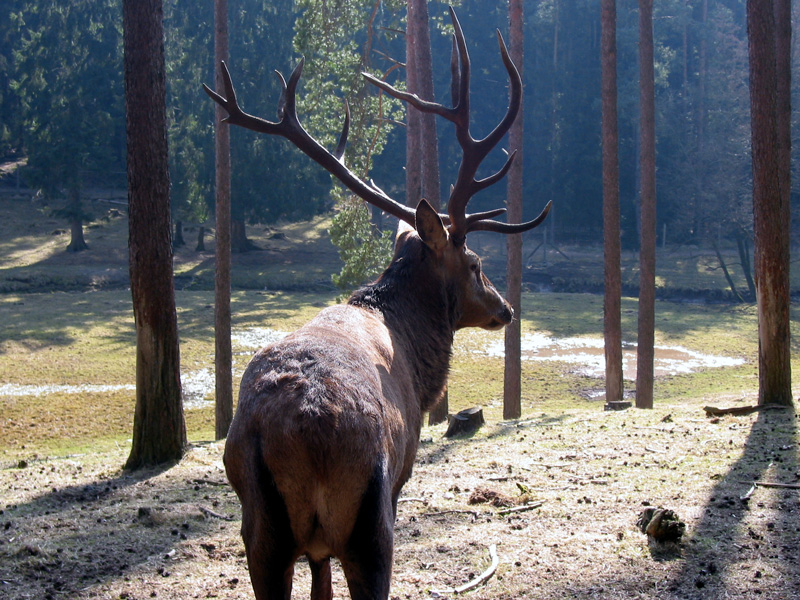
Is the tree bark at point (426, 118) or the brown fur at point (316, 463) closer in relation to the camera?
the brown fur at point (316, 463)

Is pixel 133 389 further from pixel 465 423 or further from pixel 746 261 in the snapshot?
pixel 746 261

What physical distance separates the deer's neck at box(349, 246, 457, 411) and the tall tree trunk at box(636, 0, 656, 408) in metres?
11.0

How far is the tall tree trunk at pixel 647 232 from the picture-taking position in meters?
15.8

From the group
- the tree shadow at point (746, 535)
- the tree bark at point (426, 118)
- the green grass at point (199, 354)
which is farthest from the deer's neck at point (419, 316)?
the green grass at point (199, 354)

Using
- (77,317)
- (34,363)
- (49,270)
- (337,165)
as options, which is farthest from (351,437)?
(49,270)

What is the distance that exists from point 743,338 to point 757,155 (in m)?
17.0

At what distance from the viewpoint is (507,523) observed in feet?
19.9

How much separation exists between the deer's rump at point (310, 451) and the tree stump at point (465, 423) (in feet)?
24.8

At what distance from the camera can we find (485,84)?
5038cm

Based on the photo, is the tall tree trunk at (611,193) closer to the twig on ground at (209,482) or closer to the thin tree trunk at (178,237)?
the twig on ground at (209,482)

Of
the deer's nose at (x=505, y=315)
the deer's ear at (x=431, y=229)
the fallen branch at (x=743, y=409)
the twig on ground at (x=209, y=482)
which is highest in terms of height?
the deer's ear at (x=431, y=229)

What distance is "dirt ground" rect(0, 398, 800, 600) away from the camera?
489cm

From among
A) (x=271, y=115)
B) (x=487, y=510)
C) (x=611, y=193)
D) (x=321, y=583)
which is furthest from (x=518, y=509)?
(x=271, y=115)

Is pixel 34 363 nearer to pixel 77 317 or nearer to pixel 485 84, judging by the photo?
pixel 77 317
